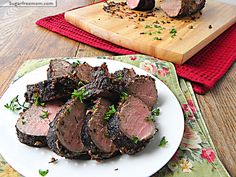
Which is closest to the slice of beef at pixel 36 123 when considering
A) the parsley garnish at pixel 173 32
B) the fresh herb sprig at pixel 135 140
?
the fresh herb sprig at pixel 135 140

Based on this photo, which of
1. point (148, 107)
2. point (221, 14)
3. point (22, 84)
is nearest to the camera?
point (148, 107)

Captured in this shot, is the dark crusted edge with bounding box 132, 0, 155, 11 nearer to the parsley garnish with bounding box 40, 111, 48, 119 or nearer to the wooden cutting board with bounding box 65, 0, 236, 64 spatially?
the wooden cutting board with bounding box 65, 0, 236, 64

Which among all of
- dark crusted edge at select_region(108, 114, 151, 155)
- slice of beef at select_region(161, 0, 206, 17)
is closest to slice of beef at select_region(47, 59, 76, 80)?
dark crusted edge at select_region(108, 114, 151, 155)

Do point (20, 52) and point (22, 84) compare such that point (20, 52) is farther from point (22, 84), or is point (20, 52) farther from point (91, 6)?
point (91, 6)

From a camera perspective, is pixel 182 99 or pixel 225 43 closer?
pixel 182 99

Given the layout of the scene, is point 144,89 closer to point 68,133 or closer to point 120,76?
point 120,76

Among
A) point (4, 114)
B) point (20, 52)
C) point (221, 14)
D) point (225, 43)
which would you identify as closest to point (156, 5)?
point (221, 14)

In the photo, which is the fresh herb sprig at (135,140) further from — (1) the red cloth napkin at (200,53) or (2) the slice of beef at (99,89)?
(1) the red cloth napkin at (200,53)

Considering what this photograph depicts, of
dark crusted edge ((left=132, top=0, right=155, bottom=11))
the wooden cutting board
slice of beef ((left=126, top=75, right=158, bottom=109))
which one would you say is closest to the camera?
slice of beef ((left=126, top=75, right=158, bottom=109))
